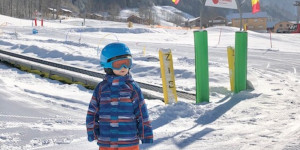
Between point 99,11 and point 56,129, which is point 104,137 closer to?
point 56,129

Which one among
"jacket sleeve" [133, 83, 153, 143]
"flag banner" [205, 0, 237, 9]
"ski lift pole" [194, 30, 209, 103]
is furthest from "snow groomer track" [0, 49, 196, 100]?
"jacket sleeve" [133, 83, 153, 143]

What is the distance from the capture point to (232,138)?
15.2ft

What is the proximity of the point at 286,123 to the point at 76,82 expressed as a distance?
568cm

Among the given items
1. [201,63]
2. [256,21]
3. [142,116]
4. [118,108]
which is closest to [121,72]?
[118,108]

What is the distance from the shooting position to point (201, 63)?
6711 mm

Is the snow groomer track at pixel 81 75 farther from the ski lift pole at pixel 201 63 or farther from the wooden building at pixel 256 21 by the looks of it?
the wooden building at pixel 256 21

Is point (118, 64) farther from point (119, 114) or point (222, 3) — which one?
point (222, 3)

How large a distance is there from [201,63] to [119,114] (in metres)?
4.05

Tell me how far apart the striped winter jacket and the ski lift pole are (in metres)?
3.93

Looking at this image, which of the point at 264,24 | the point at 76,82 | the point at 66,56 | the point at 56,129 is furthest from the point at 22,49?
the point at 264,24

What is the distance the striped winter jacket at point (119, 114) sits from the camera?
9.48 feet

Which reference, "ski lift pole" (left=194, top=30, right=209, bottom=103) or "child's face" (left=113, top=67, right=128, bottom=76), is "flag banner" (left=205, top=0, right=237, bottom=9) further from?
"child's face" (left=113, top=67, right=128, bottom=76)

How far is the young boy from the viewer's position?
2.89 m

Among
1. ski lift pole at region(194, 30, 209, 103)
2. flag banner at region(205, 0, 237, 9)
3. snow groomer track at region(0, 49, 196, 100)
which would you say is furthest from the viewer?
flag banner at region(205, 0, 237, 9)
